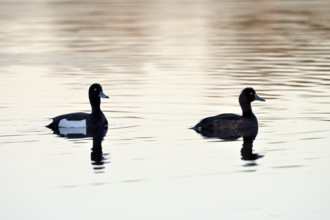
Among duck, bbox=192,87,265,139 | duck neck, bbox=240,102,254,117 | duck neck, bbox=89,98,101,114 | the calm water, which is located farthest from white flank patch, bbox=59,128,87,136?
duck neck, bbox=240,102,254,117

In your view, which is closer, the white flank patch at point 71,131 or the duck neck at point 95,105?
the white flank patch at point 71,131

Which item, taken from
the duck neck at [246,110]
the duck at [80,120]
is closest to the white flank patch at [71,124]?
the duck at [80,120]

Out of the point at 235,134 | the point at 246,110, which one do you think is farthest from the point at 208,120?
the point at 246,110

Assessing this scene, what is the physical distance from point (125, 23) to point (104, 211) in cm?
3979

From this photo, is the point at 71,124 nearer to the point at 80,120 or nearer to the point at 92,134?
the point at 80,120

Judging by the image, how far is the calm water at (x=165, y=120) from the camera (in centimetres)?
1510

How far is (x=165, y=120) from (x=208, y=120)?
138 cm

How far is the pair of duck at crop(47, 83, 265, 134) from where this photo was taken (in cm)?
2166

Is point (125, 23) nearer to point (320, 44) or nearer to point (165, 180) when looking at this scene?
point (320, 44)

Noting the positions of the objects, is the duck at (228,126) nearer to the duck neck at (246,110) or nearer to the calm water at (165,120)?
the duck neck at (246,110)

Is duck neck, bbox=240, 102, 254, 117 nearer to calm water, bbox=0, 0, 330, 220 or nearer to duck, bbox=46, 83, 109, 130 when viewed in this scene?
calm water, bbox=0, 0, 330, 220

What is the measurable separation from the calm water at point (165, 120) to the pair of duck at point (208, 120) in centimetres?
31

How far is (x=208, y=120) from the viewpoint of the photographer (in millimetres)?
21641

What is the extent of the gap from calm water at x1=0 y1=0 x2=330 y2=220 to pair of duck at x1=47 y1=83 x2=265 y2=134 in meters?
0.31
